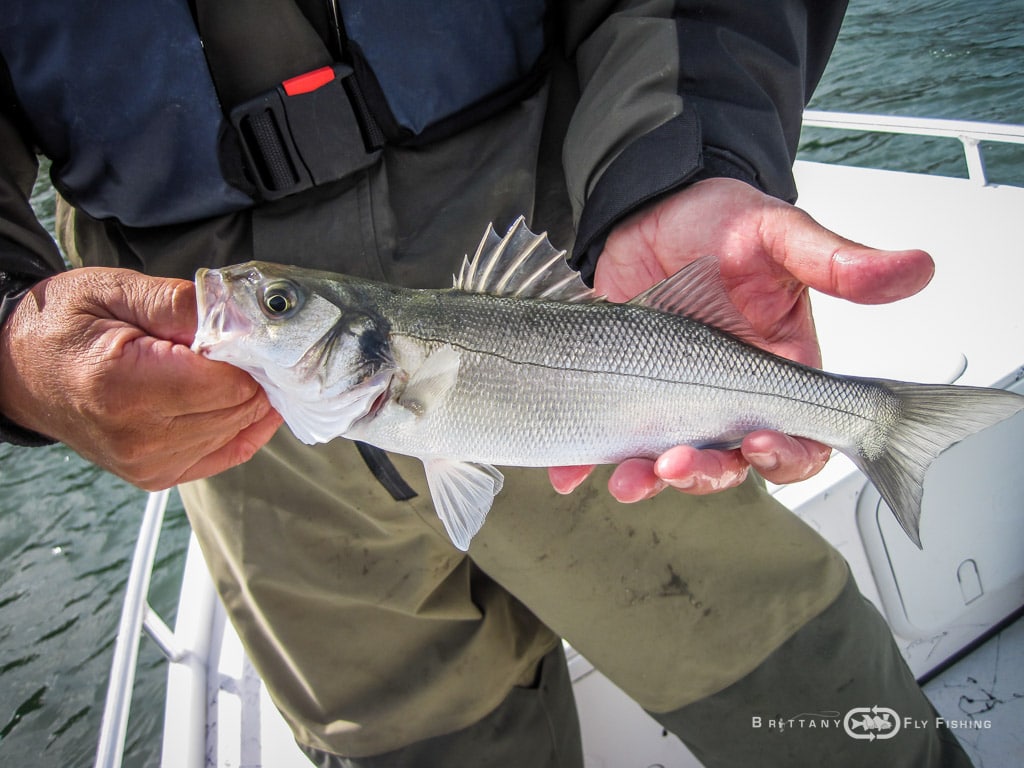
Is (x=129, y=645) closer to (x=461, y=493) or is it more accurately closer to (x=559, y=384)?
(x=461, y=493)

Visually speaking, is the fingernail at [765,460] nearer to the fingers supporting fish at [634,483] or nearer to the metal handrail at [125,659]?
the fingers supporting fish at [634,483]

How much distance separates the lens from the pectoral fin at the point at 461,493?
2105mm

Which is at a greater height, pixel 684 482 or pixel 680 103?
pixel 680 103

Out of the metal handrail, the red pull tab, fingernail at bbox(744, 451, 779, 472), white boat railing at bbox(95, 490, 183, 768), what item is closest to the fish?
fingernail at bbox(744, 451, 779, 472)

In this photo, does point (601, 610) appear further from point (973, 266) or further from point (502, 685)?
point (973, 266)

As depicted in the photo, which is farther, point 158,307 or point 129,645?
point 129,645

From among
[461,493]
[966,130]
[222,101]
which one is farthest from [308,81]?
[966,130]

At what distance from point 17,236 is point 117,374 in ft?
2.29

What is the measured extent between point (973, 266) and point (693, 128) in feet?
8.56

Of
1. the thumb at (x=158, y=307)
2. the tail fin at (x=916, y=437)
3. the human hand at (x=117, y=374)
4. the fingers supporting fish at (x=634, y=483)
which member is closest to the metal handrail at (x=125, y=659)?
the human hand at (x=117, y=374)

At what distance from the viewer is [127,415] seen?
1.69 meters

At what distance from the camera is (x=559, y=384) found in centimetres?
213

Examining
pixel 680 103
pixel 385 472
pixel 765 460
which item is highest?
pixel 680 103

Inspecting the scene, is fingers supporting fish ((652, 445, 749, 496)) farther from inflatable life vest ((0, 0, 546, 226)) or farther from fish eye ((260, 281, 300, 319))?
inflatable life vest ((0, 0, 546, 226))
